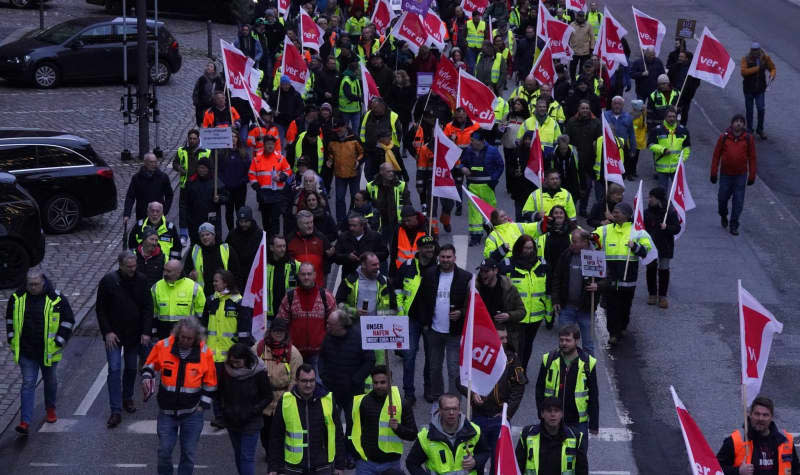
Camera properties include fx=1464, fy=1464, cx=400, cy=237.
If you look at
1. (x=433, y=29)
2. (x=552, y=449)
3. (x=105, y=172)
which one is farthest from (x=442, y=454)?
(x=433, y=29)

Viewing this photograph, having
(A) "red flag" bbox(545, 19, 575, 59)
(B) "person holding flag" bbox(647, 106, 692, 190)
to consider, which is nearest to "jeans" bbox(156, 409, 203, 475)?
(B) "person holding flag" bbox(647, 106, 692, 190)

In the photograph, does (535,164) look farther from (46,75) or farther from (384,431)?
(46,75)

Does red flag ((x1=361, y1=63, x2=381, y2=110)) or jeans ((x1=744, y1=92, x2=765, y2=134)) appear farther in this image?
jeans ((x1=744, y1=92, x2=765, y2=134))

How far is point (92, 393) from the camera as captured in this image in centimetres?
1538

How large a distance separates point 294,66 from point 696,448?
48.2 feet

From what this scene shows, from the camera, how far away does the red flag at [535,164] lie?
18.8 metres

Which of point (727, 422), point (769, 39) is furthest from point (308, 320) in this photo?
point (769, 39)

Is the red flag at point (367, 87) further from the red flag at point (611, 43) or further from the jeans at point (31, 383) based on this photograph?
the jeans at point (31, 383)

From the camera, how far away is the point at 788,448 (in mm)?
11039

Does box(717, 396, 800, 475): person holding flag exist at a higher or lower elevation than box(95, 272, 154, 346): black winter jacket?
higher

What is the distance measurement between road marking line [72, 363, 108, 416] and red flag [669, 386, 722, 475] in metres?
6.89

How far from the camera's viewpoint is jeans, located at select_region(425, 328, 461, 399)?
1456cm

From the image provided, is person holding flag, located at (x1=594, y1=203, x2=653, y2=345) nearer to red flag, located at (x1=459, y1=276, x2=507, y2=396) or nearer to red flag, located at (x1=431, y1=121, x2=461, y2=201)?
red flag, located at (x1=431, y1=121, x2=461, y2=201)

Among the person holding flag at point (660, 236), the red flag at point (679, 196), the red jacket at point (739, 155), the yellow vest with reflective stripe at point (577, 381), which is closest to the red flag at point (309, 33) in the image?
the red jacket at point (739, 155)
